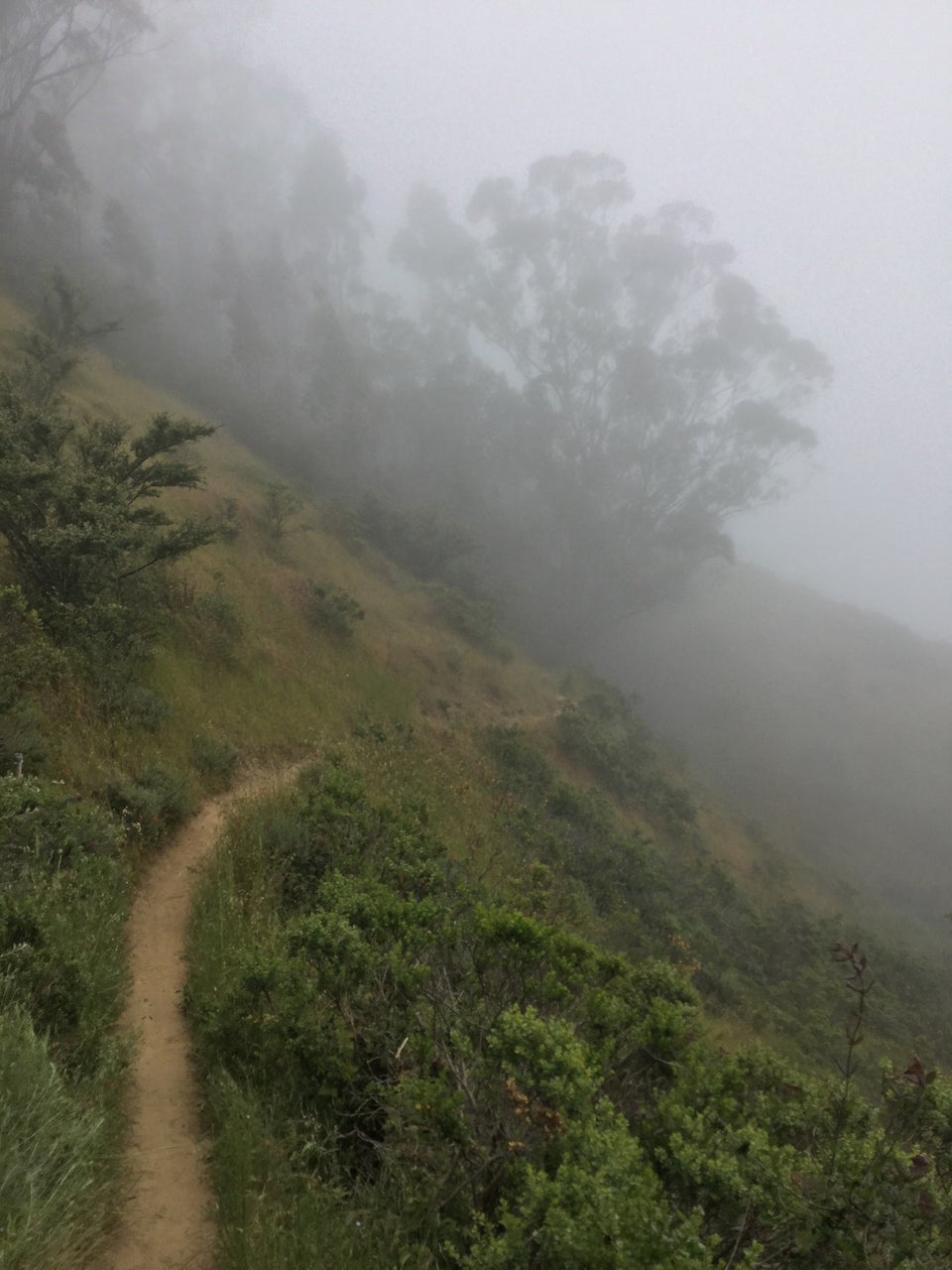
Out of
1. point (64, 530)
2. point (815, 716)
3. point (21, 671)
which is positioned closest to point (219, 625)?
point (64, 530)

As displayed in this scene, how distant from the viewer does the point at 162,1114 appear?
323cm

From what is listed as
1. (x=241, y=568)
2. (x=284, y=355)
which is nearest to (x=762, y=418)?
(x=284, y=355)

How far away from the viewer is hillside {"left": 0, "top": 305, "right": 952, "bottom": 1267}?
246 centimetres

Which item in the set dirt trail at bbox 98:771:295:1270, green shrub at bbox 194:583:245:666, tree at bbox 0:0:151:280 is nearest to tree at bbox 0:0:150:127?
tree at bbox 0:0:151:280

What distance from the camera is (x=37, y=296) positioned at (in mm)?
24844

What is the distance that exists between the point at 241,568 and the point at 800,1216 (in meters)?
14.2

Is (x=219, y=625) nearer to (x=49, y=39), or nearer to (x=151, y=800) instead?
(x=151, y=800)

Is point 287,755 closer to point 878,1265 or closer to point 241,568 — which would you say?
point 241,568

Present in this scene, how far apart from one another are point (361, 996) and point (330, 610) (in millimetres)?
12584

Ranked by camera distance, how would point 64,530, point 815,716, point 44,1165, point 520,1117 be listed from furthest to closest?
point 815,716 → point 64,530 → point 520,1117 → point 44,1165

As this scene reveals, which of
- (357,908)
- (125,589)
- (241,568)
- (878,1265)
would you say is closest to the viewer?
(878,1265)

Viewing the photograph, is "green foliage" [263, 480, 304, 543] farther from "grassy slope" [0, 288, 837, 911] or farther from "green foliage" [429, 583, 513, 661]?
"green foliage" [429, 583, 513, 661]

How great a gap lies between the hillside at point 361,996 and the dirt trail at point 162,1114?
122mm

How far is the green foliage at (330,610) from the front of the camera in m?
15.4
